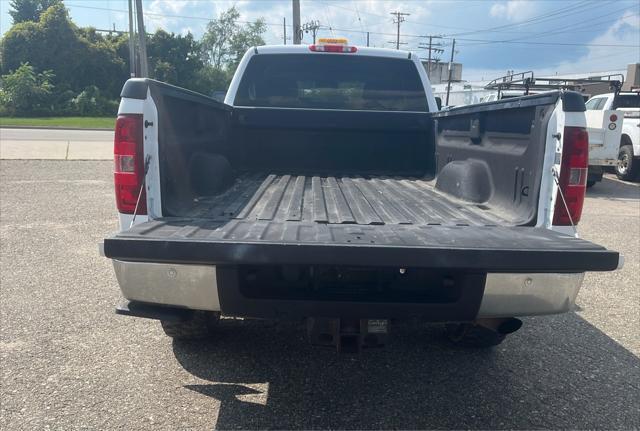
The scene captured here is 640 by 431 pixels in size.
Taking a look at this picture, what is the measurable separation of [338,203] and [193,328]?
1.25 metres

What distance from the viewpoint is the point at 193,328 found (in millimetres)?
3369

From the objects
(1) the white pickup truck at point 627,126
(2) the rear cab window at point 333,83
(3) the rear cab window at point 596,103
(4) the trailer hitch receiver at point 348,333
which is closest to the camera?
(4) the trailer hitch receiver at point 348,333

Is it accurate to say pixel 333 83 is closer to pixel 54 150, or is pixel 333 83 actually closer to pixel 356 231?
pixel 356 231

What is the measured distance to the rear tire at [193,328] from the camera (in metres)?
3.30

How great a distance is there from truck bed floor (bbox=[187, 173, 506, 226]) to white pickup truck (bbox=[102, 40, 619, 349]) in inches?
0.8

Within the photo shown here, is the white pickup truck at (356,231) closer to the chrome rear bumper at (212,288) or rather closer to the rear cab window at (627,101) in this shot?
the chrome rear bumper at (212,288)

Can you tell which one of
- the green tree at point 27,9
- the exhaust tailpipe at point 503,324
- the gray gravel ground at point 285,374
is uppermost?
the green tree at point 27,9

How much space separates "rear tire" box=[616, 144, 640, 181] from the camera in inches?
509

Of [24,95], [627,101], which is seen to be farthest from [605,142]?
[24,95]

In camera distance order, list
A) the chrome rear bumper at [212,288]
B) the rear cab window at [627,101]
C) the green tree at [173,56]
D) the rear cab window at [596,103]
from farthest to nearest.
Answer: the green tree at [173,56] → the rear cab window at [596,103] → the rear cab window at [627,101] → the chrome rear bumper at [212,288]

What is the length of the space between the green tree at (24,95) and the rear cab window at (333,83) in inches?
1495

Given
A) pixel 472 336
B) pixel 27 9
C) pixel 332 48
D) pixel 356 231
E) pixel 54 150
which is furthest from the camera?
pixel 27 9

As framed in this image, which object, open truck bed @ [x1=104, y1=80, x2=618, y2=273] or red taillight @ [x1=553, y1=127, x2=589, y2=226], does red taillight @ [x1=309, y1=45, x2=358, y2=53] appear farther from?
red taillight @ [x1=553, y1=127, x2=589, y2=226]

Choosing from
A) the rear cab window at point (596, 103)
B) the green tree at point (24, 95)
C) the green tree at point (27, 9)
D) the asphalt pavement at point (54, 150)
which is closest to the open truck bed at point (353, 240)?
the rear cab window at point (596, 103)
